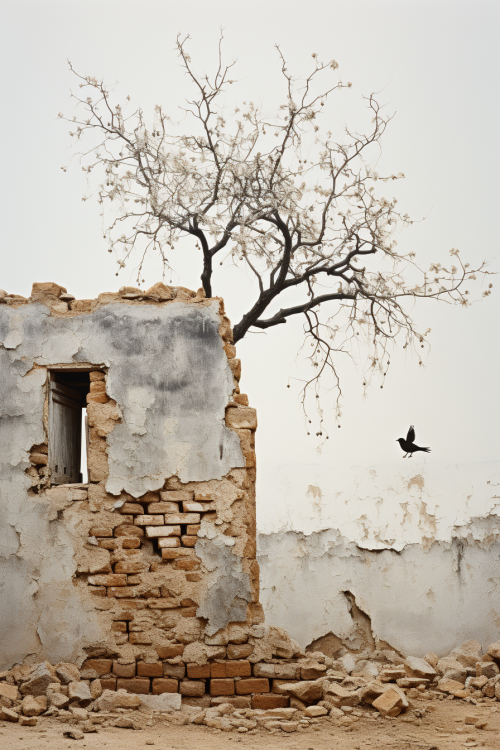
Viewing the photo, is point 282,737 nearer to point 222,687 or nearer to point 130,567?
point 222,687

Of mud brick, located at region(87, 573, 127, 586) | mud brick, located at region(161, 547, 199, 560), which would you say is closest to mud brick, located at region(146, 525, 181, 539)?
mud brick, located at region(161, 547, 199, 560)

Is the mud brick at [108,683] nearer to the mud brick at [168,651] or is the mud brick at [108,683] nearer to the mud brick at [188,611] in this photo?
the mud brick at [168,651]

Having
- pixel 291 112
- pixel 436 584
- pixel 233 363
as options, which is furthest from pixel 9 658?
pixel 291 112

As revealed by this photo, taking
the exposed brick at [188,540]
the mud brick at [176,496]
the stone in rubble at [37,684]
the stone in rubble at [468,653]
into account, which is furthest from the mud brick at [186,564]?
the stone in rubble at [468,653]

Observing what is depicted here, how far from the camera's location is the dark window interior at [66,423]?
5934mm

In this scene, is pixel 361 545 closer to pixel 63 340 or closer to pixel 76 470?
pixel 76 470

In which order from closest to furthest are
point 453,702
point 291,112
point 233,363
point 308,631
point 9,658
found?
1. point 9,658
2. point 233,363
3. point 453,702
4. point 308,631
5. point 291,112

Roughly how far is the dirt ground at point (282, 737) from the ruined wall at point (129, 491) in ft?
2.10

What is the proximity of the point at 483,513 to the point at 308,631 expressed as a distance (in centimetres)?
282

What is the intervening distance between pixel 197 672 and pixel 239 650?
37cm

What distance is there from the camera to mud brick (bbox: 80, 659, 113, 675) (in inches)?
211

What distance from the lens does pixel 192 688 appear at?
5348 millimetres

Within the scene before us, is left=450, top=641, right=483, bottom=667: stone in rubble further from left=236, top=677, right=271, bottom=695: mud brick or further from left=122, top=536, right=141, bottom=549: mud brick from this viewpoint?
left=122, top=536, right=141, bottom=549: mud brick

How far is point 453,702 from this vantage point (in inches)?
251
